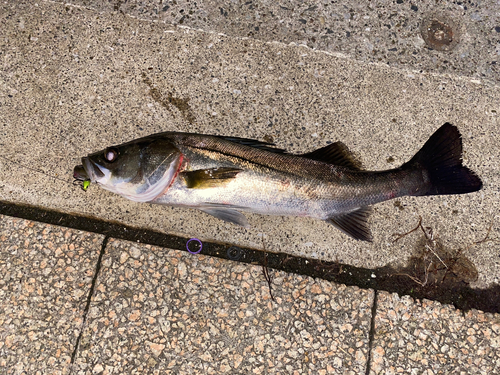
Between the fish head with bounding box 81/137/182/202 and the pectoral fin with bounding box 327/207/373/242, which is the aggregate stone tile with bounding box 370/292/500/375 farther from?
the fish head with bounding box 81/137/182/202

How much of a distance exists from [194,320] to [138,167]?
59.6 inches

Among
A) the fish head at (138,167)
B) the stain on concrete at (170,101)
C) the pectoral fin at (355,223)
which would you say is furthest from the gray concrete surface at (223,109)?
the fish head at (138,167)

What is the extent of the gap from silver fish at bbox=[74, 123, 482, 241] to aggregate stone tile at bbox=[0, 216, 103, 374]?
2.51 feet

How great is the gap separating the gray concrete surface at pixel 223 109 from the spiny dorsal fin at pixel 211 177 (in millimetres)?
674

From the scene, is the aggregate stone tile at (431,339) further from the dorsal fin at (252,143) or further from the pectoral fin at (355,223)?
the dorsal fin at (252,143)

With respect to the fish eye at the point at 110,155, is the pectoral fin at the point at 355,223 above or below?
below

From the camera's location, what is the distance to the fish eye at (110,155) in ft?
9.02

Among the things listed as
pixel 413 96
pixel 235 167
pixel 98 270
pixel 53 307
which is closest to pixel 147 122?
pixel 235 167

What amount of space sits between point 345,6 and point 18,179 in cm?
383

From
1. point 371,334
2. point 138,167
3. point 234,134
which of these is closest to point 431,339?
point 371,334

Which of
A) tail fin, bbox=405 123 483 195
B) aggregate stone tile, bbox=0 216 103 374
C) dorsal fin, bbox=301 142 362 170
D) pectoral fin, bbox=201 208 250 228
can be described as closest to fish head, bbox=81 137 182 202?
pectoral fin, bbox=201 208 250 228

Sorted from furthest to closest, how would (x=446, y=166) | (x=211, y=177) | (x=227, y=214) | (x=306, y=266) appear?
(x=306, y=266) < (x=446, y=166) < (x=227, y=214) < (x=211, y=177)

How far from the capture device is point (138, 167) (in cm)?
276

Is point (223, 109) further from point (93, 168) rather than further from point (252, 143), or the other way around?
point (93, 168)
